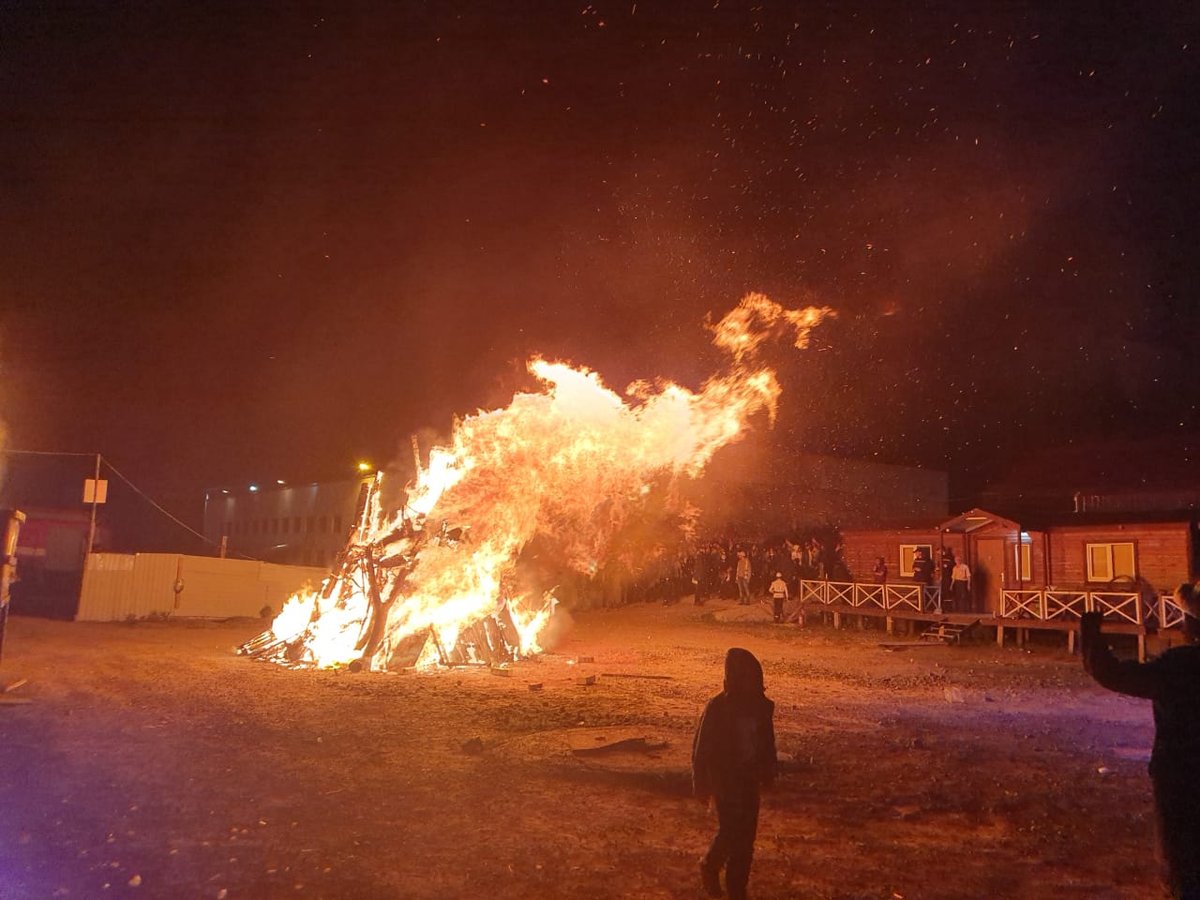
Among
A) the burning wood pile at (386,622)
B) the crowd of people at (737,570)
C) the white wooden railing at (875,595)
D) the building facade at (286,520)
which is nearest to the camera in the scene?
the burning wood pile at (386,622)

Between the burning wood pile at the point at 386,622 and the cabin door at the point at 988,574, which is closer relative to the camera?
the burning wood pile at the point at 386,622

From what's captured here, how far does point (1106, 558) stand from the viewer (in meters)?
25.2

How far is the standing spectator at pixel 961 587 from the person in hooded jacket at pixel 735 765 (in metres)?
22.4

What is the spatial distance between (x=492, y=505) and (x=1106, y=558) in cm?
1834

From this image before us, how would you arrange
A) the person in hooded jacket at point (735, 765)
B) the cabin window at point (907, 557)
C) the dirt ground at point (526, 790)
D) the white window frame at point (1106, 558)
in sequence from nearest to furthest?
the person in hooded jacket at point (735, 765) < the dirt ground at point (526, 790) < the white window frame at point (1106, 558) < the cabin window at point (907, 557)

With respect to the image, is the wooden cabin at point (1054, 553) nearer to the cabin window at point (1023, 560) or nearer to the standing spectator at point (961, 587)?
the cabin window at point (1023, 560)

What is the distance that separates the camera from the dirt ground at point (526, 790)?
6.18 m

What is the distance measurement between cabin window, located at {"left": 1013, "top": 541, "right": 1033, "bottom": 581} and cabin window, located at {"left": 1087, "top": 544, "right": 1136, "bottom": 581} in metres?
1.67

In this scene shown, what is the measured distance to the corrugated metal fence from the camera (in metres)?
27.5

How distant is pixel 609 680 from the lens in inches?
656

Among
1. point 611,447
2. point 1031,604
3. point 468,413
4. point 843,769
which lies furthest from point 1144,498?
point 843,769

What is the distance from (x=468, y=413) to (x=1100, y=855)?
1496 centimetres

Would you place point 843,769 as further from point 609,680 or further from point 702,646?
point 702,646

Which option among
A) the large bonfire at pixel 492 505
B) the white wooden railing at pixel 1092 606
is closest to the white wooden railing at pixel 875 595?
the white wooden railing at pixel 1092 606
